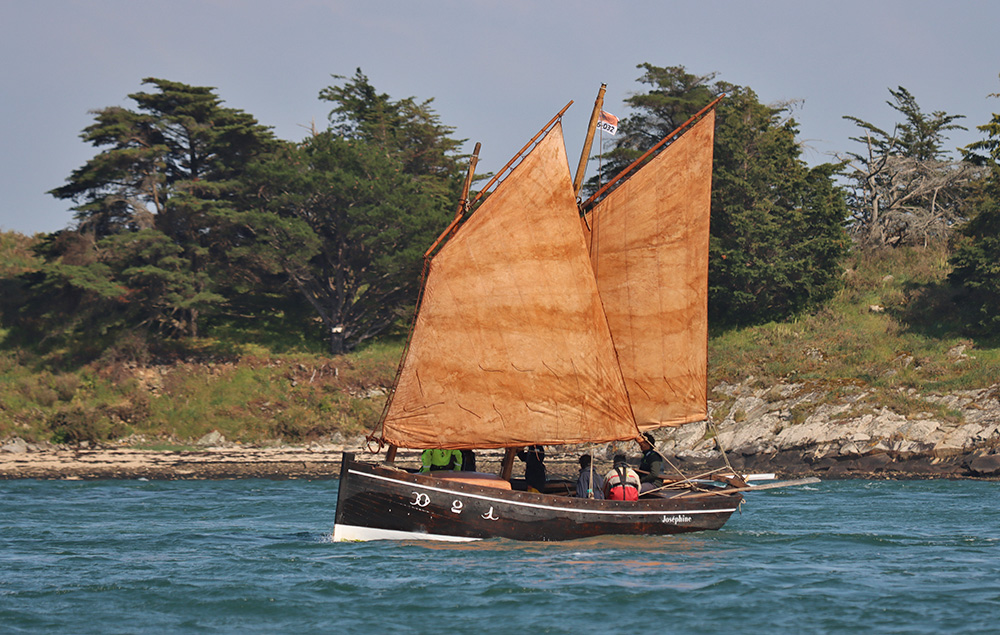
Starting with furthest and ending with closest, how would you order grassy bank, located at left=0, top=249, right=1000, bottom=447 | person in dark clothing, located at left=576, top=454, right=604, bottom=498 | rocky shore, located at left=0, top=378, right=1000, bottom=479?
grassy bank, located at left=0, top=249, right=1000, bottom=447, rocky shore, located at left=0, top=378, right=1000, bottom=479, person in dark clothing, located at left=576, top=454, right=604, bottom=498

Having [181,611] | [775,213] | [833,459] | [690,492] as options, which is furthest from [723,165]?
[181,611]

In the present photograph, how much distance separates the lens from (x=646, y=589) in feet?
57.8

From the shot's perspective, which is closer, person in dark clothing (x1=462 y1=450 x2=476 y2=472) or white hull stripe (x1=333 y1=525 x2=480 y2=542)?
white hull stripe (x1=333 y1=525 x2=480 y2=542)

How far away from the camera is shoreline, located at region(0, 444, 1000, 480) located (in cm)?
4066

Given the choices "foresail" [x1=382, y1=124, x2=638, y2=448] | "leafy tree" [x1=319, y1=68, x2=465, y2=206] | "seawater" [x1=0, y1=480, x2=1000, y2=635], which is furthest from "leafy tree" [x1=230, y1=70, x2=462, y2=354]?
"foresail" [x1=382, y1=124, x2=638, y2=448]

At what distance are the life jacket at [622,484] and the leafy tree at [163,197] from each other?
3630cm

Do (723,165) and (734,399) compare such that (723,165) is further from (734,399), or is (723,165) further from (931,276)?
(734,399)

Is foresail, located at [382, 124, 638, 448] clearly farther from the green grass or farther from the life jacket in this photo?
the green grass

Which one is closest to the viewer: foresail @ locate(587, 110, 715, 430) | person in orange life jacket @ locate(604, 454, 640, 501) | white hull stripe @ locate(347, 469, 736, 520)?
white hull stripe @ locate(347, 469, 736, 520)

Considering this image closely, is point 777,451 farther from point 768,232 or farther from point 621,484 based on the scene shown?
point 621,484

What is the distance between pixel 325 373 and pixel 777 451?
25709 mm

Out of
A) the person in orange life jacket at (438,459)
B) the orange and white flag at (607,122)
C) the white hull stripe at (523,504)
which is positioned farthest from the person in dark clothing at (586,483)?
the orange and white flag at (607,122)

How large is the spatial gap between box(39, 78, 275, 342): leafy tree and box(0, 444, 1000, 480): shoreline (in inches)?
479

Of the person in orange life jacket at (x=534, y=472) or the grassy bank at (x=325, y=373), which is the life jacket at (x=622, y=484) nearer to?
the person in orange life jacket at (x=534, y=472)
